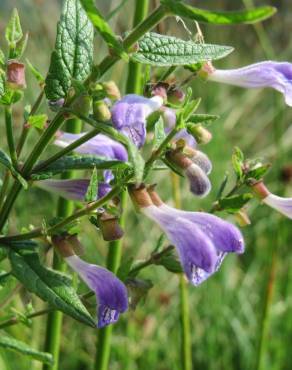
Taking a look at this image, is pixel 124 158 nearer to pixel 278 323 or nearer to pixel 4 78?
pixel 4 78

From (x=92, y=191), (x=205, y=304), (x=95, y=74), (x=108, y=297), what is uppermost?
(x=95, y=74)

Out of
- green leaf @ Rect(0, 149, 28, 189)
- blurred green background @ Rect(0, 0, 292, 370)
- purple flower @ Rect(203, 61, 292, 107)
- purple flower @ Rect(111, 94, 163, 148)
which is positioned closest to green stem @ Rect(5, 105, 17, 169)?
green leaf @ Rect(0, 149, 28, 189)

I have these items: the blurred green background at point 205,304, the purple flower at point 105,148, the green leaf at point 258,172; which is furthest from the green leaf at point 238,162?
the blurred green background at point 205,304

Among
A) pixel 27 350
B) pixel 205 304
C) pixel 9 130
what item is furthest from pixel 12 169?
pixel 205 304

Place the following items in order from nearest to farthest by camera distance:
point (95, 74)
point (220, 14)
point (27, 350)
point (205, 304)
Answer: point (220, 14), point (95, 74), point (27, 350), point (205, 304)

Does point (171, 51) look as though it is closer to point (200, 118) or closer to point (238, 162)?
point (200, 118)

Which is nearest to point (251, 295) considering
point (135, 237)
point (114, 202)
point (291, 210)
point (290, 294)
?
point (290, 294)

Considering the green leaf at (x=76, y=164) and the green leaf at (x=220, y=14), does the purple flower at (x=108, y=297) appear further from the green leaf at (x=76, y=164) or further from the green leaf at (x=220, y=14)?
the green leaf at (x=220, y=14)

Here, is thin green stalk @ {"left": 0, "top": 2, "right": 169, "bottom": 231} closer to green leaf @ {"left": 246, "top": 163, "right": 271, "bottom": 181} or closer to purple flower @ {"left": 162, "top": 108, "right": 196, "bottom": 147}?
purple flower @ {"left": 162, "top": 108, "right": 196, "bottom": 147}

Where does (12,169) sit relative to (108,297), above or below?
above
